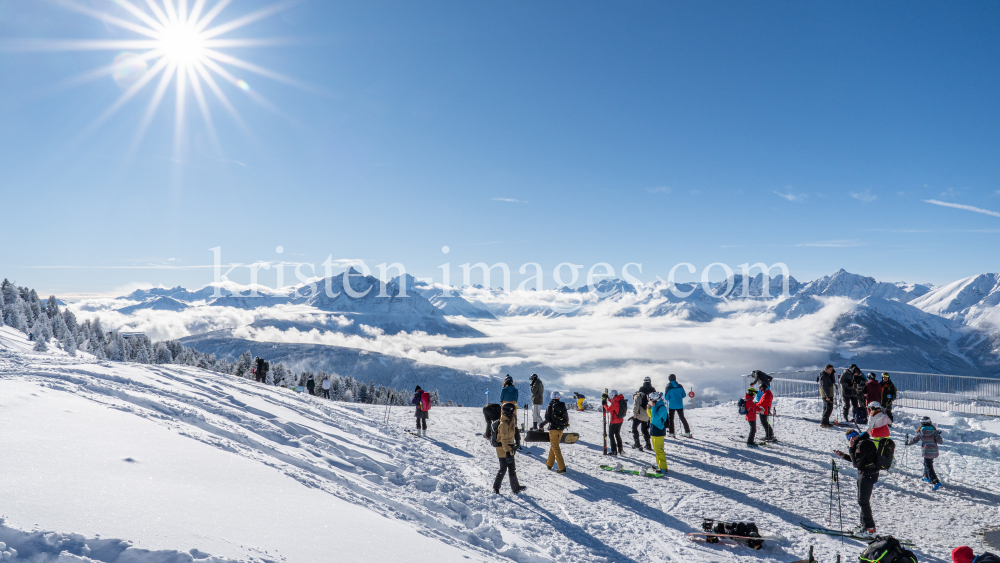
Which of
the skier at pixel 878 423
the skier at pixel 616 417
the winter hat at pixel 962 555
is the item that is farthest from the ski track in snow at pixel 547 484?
the winter hat at pixel 962 555

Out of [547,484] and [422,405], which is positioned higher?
[422,405]

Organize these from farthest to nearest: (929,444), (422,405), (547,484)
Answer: (422,405) → (929,444) → (547,484)

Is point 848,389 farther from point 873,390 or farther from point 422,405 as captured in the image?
point 422,405

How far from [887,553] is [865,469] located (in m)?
3.82

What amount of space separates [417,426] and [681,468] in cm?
866

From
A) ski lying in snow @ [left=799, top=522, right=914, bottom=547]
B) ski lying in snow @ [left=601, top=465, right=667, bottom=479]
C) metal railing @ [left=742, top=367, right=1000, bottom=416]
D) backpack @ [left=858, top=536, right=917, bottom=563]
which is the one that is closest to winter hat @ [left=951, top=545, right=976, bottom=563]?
backpack @ [left=858, top=536, right=917, bottom=563]

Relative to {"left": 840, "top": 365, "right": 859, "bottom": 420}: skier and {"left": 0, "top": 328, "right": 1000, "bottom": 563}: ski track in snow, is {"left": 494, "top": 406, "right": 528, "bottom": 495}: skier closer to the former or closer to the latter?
{"left": 0, "top": 328, "right": 1000, "bottom": 563}: ski track in snow

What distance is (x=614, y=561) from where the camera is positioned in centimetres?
→ 686

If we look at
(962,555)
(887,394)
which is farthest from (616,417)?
(887,394)

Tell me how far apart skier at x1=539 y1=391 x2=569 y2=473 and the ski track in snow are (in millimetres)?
384

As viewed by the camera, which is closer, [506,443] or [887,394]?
[506,443]

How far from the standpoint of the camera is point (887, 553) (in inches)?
200

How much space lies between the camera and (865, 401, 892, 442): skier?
9023 millimetres

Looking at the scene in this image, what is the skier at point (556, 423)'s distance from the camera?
1119 cm
